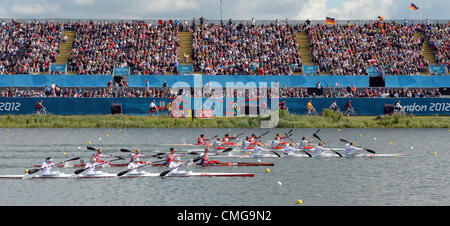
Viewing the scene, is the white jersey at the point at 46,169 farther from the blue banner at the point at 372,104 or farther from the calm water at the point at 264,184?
the blue banner at the point at 372,104

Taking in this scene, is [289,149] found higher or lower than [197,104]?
lower

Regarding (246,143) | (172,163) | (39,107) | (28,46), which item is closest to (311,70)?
(39,107)

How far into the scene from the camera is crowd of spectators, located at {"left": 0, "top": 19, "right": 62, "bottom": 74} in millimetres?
67438

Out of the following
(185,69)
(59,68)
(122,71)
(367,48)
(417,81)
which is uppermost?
(367,48)

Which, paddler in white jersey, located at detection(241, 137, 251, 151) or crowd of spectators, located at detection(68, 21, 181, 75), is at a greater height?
crowd of spectators, located at detection(68, 21, 181, 75)

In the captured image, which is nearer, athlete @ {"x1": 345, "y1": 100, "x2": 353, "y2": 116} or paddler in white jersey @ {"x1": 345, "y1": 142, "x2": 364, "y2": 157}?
paddler in white jersey @ {"x1": 345, "y1": 142, "x2": 364, "y2": 157}

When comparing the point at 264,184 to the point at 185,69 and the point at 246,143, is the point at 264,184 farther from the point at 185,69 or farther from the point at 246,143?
the point at 185,69

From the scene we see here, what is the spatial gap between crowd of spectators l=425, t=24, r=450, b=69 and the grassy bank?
62.7 ft

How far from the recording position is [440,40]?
74438 millimetres

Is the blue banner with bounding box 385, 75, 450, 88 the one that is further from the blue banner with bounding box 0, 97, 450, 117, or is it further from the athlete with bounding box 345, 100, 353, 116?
the athlete with bounding box 345, 100, 353, 116

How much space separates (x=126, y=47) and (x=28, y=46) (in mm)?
11295

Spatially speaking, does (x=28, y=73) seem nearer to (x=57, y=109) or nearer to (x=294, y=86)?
(x=57, y=109)

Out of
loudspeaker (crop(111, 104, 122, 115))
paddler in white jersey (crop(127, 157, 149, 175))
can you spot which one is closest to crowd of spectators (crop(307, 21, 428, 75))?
loudspeaker (crop(111, 104, 122, 115))

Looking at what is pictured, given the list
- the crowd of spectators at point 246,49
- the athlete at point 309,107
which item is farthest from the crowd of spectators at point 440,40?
the athlete at point 309,107
